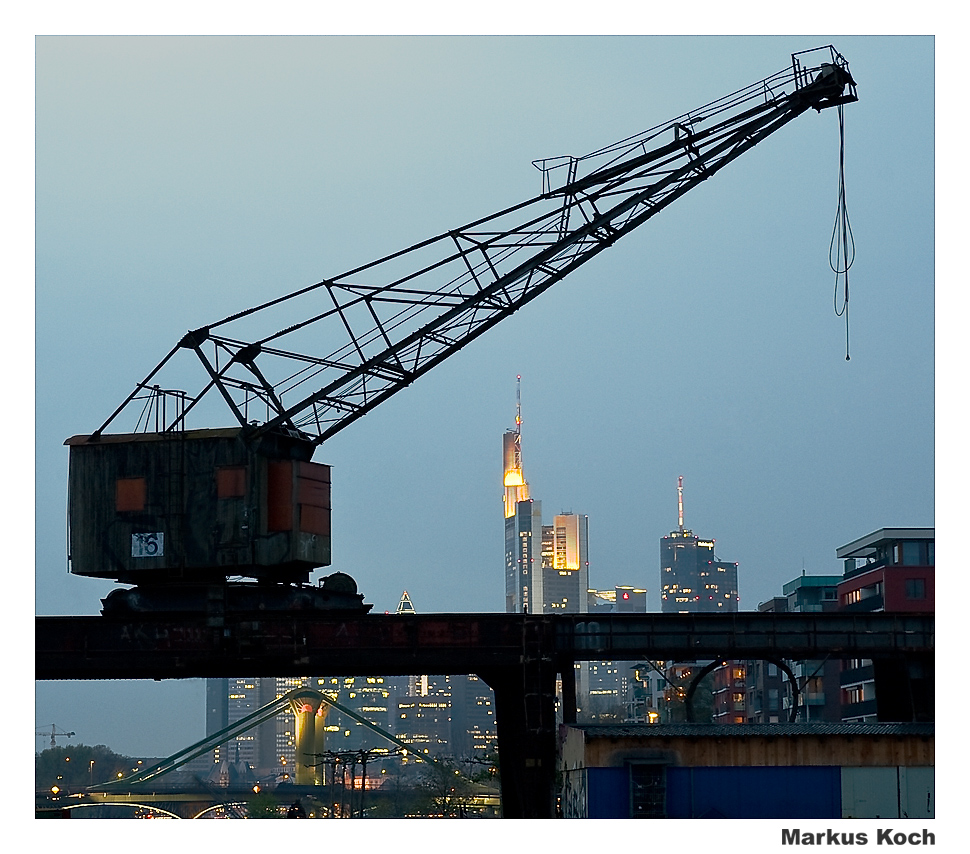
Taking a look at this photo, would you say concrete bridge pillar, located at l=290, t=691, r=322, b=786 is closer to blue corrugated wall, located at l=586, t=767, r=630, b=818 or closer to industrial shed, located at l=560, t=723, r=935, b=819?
blue corrugated wall, located at l=586, t=767, r=630, b=818

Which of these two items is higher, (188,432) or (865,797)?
(188,432)

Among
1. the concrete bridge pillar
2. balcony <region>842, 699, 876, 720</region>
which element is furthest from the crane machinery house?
the concrete bridge pillar

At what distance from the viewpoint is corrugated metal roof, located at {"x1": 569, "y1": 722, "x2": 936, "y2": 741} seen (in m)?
30.4

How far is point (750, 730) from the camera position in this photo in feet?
103

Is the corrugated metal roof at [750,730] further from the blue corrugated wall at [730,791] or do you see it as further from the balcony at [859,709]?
the balcony at [859,709]

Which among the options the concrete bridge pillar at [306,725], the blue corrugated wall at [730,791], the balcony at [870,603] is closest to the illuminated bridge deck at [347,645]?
the blue corrugated wall at [730,791]

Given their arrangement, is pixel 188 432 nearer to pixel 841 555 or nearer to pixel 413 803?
pixel 841 555

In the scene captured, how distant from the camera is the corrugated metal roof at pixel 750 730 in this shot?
30438 millimetres

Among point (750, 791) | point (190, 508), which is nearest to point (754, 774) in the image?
point (750, 791)

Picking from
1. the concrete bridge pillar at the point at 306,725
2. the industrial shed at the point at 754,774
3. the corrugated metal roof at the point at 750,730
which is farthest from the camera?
the concrete bridge pillar at the point at 306,725

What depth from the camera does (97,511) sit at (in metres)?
36.9
